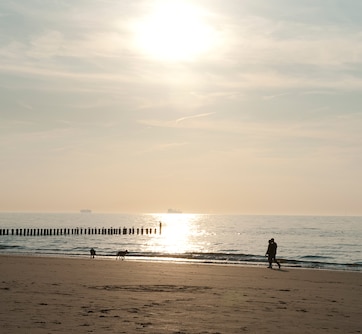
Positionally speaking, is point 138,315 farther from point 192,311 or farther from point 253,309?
point 253,309

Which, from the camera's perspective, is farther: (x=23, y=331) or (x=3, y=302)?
(x=3, y=302)

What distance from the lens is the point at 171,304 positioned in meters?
16.1

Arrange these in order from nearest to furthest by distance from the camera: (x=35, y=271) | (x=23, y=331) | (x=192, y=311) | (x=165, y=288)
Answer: (x=23, y=331)
(x=192, y=311)
(x=165, y=288)
(x=35, y=271)

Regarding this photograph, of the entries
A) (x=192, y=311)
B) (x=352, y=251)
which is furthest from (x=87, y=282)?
(x=352, y=251)

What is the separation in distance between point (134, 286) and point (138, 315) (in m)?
6.92

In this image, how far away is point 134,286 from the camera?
20.8 meters

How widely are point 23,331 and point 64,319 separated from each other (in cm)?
165

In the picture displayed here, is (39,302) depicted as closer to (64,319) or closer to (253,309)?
(64,319)

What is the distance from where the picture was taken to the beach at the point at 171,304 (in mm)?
12633

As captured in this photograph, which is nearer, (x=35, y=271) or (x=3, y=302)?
(x=3, y=302)

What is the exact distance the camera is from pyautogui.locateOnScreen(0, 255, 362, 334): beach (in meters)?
12.6

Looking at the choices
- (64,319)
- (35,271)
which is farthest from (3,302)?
(35,271)

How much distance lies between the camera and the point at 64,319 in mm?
12984

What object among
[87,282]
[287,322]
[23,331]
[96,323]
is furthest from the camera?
[87,282]
